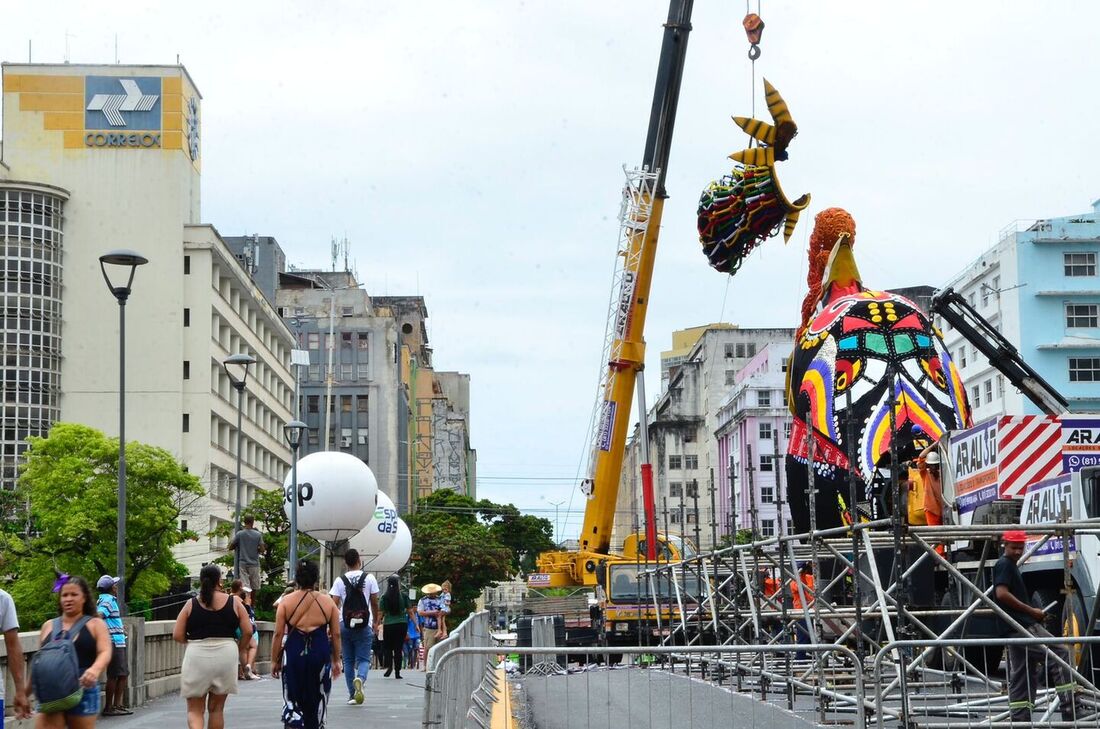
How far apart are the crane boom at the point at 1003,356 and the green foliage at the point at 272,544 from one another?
4156 cm

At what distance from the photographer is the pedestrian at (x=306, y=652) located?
1334 centimetres

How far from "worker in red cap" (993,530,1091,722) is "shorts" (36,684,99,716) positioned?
21.1 feet

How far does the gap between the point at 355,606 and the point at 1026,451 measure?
7.53 m

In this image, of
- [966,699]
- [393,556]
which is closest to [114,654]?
[966,699]

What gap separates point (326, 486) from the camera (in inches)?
1258

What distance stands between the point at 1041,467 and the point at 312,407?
119135mm

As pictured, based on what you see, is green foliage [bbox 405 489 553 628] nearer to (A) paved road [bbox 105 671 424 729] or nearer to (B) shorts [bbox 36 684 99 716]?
(A) paved road [bbox 105 671 424 729]

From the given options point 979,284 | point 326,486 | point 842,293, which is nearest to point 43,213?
point 979,284

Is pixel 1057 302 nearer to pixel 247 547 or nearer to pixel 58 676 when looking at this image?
pixel 247 547

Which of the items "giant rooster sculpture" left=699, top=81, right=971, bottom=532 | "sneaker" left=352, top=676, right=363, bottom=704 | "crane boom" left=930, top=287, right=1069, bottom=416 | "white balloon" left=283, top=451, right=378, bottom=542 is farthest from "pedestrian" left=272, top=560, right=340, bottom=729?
"white balloon" left=283, top=451, right=378, bottom=542

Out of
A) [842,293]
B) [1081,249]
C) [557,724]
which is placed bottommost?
[557,724]

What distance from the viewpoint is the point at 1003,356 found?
939 inches

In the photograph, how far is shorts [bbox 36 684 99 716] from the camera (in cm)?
1159

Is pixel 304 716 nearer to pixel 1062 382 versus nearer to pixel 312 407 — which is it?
pixel 1062 382
